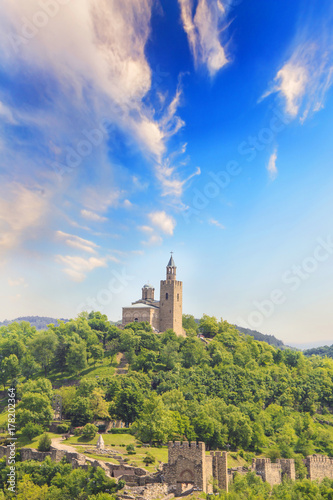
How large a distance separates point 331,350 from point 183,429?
16287 cm

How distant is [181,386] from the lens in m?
55.3

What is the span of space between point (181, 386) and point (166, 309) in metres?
20.4

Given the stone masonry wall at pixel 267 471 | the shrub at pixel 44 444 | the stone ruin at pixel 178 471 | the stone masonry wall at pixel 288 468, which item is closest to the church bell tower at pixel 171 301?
the stone masonry wall at pixel 288 468

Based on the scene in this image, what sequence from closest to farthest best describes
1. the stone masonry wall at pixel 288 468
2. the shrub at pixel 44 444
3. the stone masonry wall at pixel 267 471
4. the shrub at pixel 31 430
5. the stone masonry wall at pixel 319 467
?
the stone masonry wall at pixel 267 471
the shrub at pixel 44 444
the stone masonry wall at pixel 288 468
the shrub at pixel 31 430
the stone masonry wall at pixel 319 467

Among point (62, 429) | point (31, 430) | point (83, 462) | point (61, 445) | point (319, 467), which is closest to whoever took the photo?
point (83, 462)

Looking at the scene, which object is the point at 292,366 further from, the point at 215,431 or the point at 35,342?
the point at 35,342

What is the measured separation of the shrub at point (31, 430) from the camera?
39594mm

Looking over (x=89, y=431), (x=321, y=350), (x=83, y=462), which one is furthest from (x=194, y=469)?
(x=321, y=350)

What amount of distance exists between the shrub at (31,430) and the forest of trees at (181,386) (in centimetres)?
10

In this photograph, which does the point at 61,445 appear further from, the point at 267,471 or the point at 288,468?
the point at 288,468

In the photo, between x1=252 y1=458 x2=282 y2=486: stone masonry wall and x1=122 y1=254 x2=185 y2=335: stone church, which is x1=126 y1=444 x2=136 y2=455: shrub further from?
x1=122 y1=254 x2=185 y2=335: stone church

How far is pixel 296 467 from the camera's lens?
4038 cm

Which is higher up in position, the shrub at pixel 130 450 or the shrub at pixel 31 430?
the shrub at pixel 31 430

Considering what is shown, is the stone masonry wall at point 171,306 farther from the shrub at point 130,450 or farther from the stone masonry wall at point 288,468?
the shrub at point 130,450
